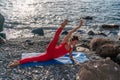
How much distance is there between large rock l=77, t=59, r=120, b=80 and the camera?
10.4 m

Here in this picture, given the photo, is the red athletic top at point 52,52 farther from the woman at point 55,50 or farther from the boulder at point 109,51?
the boulder at point 109,51

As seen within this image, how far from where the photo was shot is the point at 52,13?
3447 cm

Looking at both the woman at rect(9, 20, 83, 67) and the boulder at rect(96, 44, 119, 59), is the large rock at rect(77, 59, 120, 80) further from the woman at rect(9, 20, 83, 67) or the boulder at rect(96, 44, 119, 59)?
the boulder at rect(96, 44, 119, 59)

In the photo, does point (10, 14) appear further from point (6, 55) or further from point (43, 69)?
point (43, 69)

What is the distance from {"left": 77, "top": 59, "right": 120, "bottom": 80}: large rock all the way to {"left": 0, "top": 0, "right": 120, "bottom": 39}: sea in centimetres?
1459

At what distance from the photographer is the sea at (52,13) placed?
92.8 ft

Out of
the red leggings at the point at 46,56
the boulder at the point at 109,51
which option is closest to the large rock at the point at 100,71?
the red leggings at the point at 46,56

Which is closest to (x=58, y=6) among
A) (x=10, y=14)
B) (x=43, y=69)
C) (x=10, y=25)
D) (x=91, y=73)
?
Result: (x=10, y=14)

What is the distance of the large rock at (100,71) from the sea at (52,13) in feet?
47.9

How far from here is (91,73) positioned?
10484 mm

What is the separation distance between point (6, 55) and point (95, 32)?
510 inches

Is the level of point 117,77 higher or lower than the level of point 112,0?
higher

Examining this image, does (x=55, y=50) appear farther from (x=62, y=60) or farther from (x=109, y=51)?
(x=109, y=51)

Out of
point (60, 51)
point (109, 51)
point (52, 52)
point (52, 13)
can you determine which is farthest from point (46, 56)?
point (52, 13)
